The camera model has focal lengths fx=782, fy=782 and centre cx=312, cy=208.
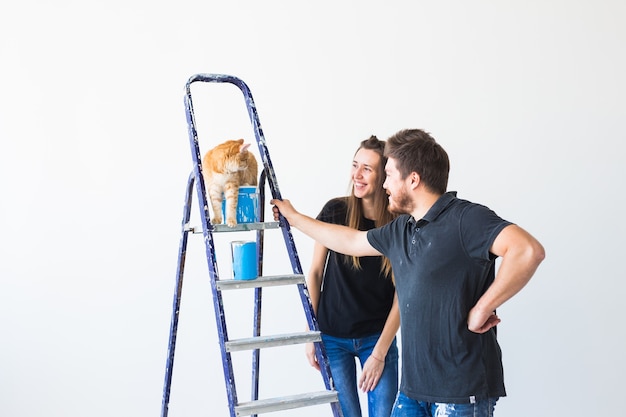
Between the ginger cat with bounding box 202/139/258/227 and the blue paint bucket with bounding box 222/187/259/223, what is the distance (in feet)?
0.07

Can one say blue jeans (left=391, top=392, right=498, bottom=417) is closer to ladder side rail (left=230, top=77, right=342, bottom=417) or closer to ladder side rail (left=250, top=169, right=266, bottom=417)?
ladder side rail (left=230, top=77, right=342, bottom=417)

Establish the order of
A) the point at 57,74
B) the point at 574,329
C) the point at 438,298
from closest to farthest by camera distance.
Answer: the point at 438,298
the point at 57,74
the point at 574,329

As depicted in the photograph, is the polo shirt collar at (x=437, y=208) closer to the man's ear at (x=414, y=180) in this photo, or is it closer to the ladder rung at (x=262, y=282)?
the man's ear at (x=414, y=180)

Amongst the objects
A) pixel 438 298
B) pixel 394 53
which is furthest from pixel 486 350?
pixel 394 53

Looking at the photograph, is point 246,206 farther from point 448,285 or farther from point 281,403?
point 448,285

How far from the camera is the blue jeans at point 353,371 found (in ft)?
10.2

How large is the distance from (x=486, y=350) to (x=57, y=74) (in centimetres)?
285

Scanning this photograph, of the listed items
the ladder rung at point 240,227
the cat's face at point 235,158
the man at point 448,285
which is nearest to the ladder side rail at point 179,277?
the ladder rung at point 240,227

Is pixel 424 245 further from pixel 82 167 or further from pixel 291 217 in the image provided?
pixel 82 167

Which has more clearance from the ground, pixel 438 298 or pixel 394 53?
pixel 394 53

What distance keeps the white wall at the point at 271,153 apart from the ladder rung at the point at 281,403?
5.80ft

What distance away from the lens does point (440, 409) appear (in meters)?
2.42

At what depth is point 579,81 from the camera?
4531 mm

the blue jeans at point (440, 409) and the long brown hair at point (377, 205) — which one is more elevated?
the long brown hair at point (377, 205)
